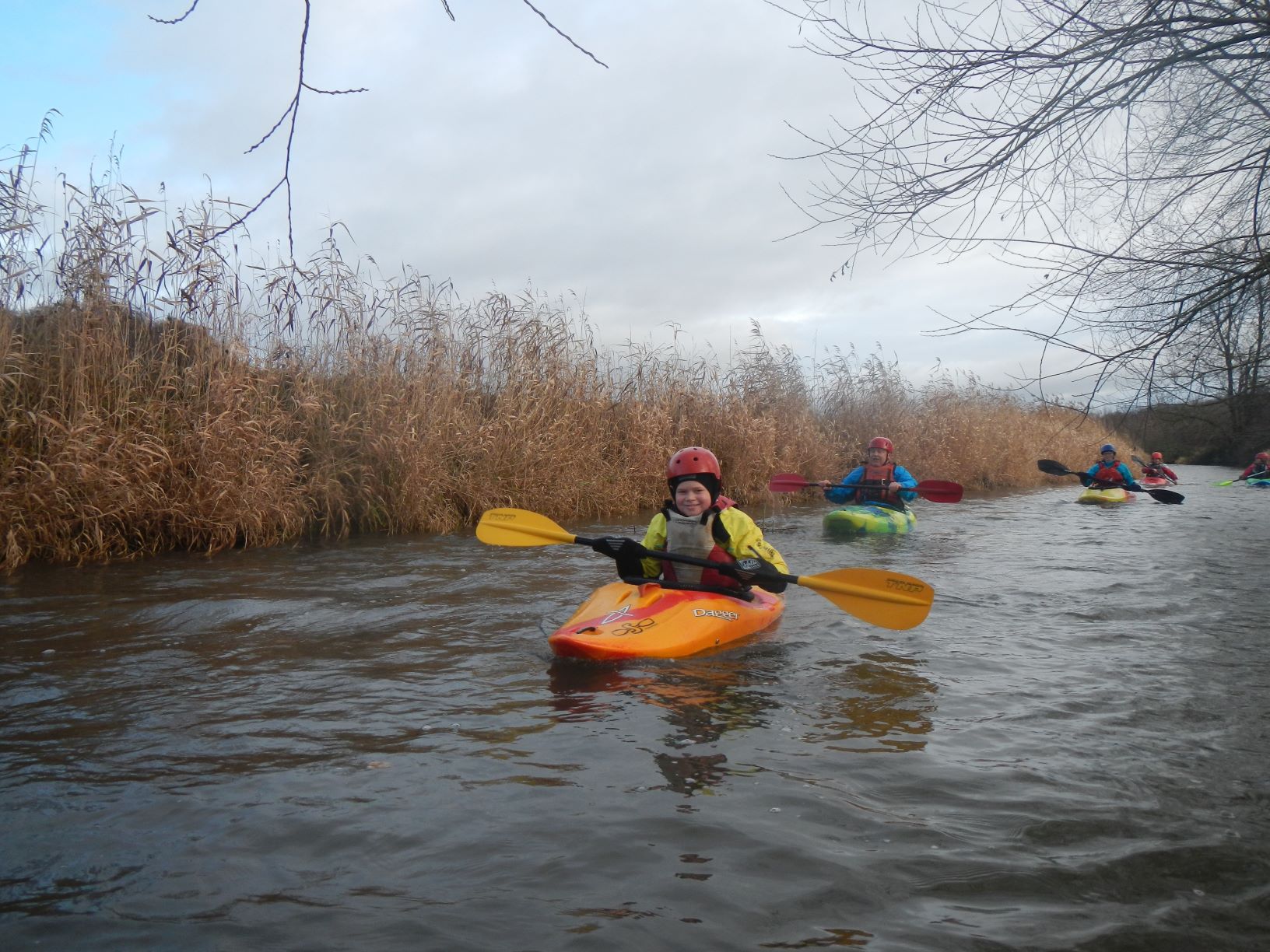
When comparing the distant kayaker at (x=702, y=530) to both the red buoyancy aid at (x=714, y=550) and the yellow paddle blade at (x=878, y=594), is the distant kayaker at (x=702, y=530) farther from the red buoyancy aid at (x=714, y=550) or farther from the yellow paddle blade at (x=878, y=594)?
the yellow paddle blade at (x=878, y=594)

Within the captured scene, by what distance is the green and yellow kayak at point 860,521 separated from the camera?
9.68 meters

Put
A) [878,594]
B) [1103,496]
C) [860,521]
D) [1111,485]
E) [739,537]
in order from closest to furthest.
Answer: [878,594], [739,537], [860,521], [1111,485], [1103,496]

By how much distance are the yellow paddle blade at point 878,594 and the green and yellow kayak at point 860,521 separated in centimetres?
478

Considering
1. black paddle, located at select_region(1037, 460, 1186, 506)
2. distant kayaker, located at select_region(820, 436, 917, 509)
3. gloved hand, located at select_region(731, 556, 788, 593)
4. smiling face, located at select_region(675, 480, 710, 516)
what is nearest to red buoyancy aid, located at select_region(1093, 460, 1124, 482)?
black paddle, located at select_region(1037, 460, 1186, 506)

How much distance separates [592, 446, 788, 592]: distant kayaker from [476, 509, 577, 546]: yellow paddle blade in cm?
55

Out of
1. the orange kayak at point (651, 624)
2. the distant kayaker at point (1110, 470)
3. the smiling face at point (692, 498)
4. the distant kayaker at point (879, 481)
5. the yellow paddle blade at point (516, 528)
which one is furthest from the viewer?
the distant kayaker at point (1110, 470)

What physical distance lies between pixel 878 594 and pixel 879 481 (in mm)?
5639

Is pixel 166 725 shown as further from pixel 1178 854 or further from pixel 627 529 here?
pixel 627 529

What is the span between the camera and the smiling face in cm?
556

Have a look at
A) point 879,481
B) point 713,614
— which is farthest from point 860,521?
point 713,614

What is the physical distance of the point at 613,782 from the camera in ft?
9.82

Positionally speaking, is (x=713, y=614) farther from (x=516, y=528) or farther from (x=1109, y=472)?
(x=1109, y=472)

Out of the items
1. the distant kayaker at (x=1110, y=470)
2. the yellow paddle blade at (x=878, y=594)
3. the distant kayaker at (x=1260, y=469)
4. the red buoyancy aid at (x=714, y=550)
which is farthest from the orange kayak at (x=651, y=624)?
the distant kayaker at (x=1260, y=469)

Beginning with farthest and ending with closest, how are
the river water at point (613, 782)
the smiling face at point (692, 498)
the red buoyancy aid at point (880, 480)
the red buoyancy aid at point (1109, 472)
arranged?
the red buoyancy aid at point (1109, 472) < the red buoyancy aid at point (880, 480) < the smiling face at point (692, 498) < the river water at point (613, 782)
